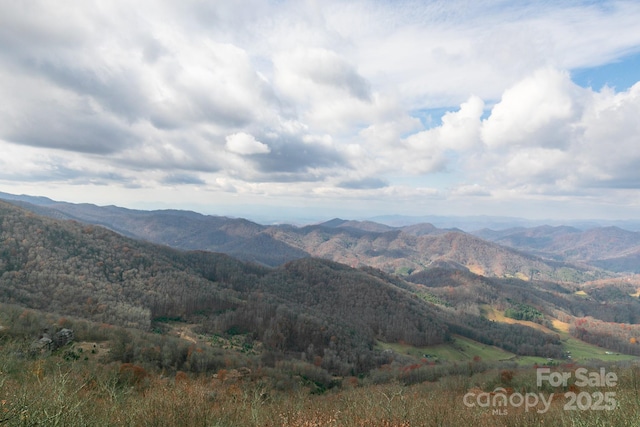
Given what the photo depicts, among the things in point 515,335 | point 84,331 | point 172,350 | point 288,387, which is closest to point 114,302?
point 84,331

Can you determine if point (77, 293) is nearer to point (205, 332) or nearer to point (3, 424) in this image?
point (205, 332)

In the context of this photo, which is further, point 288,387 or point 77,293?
point 77,293

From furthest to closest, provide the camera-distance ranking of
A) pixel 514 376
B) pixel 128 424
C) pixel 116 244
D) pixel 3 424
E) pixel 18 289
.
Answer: pixel 116 244
pixel 18 289
pixel 514 376
pixel 128 424
pixel 3 424

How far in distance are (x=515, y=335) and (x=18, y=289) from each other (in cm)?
24125

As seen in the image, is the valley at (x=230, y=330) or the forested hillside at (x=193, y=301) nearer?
the valley at (x=230, y=330)

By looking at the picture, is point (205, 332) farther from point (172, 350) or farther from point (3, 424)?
point (3, 424)

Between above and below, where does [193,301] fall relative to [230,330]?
above

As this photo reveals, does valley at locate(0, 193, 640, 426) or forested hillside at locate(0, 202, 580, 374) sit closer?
valley at locate(0, 193, 640, 426)

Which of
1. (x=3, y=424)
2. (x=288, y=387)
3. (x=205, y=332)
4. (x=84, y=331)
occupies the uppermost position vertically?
(x=3, y=424)

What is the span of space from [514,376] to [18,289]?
466ft

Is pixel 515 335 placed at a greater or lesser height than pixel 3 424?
lesser

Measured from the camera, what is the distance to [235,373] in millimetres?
59781

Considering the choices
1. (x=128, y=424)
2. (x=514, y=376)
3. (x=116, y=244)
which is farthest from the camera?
(x=116, y=244)

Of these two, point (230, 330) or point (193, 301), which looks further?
point (193, 301)
